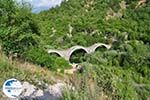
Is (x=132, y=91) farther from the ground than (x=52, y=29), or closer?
closer

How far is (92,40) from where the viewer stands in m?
71.5

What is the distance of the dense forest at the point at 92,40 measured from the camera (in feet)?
23.4

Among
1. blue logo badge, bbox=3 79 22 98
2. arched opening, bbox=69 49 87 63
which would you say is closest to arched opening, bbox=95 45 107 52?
arched opening, bbox=69 49 87 63

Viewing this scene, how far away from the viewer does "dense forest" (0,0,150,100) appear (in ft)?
23.4

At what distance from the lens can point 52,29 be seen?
7731cm

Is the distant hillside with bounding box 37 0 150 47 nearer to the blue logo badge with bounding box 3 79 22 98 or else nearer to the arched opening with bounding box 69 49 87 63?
the arched opening with bounding box 69 49 87 63

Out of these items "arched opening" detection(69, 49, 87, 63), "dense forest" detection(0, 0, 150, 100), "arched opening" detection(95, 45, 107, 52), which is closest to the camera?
"dense forest" detection(0, 0, 150, 100)

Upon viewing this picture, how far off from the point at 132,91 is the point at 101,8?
265 ft

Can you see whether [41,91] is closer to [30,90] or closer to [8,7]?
[30,90]

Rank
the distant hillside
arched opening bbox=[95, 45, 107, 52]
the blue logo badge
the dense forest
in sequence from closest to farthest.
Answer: the blue logo badge
the dense forest
arched opening bbox=[95, 45, 107, 52]
the distant hillside

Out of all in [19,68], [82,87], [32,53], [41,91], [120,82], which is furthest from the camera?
[32,53]

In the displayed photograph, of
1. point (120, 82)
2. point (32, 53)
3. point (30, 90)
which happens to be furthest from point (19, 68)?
point (32, 53)

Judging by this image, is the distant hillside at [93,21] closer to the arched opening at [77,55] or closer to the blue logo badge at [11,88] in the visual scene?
the arched opening at [77,55]

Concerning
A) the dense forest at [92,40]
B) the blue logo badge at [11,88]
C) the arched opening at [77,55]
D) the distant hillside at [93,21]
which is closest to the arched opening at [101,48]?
the arched opening at [77,55]
